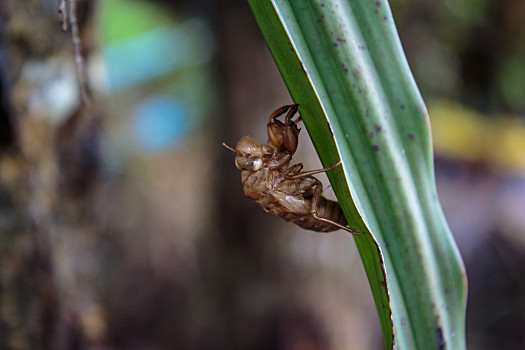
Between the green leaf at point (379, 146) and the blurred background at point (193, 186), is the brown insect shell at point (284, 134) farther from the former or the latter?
the blurred background at point (193, 186)

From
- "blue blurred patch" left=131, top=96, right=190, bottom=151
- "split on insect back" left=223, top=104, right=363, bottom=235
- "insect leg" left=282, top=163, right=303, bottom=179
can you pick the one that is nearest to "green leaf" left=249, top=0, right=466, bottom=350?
"split on insect back" left=223, top=104, right=363, bottom=235

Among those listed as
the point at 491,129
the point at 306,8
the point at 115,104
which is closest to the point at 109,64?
the point at 115,104

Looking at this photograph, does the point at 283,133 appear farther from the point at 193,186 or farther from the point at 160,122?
the point at 160,122

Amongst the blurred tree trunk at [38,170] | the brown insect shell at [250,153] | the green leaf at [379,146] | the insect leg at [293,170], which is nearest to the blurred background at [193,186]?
the blurred tree trunk at [38,170]

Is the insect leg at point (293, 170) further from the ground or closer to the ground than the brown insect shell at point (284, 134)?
closer to the ground

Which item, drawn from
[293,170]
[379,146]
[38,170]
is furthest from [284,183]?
[38,170]

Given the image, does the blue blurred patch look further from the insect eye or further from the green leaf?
the green leaf

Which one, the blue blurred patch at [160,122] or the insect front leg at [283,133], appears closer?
the insect front leg at [283,133]
